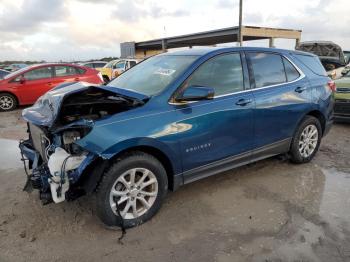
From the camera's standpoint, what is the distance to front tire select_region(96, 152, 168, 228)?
3.08 m

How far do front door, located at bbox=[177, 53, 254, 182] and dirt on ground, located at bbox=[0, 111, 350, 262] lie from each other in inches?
20.0

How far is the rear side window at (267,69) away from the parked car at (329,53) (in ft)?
30.2

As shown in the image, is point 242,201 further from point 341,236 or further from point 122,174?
point 122,174

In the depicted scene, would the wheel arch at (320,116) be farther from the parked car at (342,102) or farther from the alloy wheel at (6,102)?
the alloy wheel at (6,102)

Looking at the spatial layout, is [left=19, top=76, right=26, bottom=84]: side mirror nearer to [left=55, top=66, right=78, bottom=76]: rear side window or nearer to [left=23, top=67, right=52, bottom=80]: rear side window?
[left=23, top=67, right=52, bottom=80]: rear side window

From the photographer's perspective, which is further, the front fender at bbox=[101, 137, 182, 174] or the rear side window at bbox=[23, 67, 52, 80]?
the rear side window at bbox=[23, 67, 52, 80]

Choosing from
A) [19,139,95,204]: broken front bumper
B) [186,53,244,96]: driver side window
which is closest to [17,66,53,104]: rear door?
[19,139,95,204]: broken front bumper

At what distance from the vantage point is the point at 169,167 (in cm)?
349

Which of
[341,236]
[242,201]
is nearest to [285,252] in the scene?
[341,236]

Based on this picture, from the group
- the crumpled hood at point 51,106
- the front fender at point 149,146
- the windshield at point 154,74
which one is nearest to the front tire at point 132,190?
the front fender at point 149,146

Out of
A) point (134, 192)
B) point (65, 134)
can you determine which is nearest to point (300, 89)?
point (134, 192)

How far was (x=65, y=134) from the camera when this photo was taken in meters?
3.19

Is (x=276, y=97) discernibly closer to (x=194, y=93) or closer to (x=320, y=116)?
(x=320, y=116)

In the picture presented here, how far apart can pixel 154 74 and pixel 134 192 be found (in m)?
1.47
